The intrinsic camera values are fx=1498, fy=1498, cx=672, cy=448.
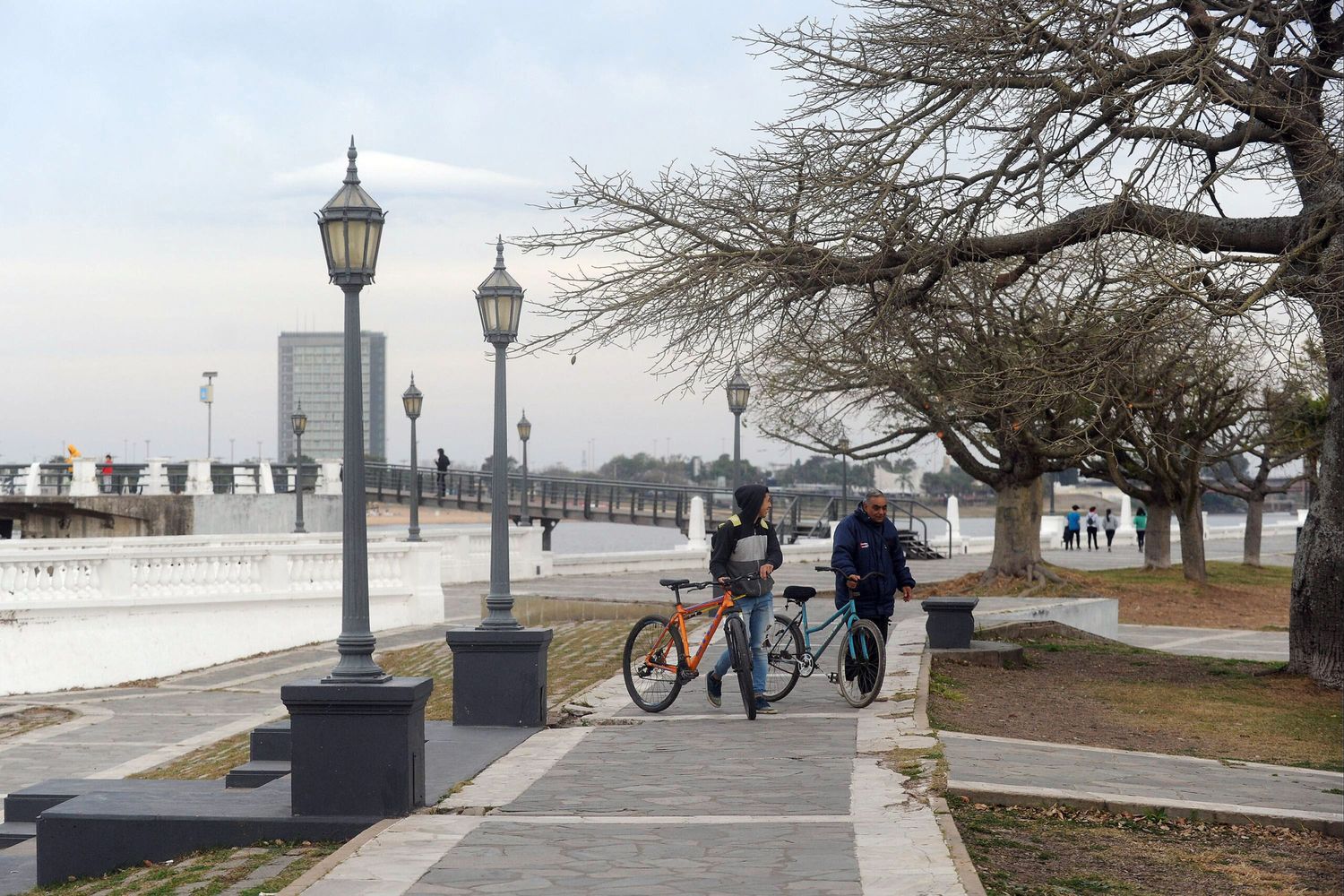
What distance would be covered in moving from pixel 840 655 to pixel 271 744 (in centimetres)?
453

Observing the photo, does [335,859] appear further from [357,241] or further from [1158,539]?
[1158,539]

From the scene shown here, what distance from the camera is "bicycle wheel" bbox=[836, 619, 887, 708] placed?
11797mm

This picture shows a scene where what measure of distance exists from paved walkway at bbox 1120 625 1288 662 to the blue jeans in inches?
429

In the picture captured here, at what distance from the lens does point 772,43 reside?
47.6ft

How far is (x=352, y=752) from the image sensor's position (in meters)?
7.66

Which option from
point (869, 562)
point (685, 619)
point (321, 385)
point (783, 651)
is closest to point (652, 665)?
point (685, 619)

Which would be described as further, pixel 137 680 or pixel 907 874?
pixel 137 680

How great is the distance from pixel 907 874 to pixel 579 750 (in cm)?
405

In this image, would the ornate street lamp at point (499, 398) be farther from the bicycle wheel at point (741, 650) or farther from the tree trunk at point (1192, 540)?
the tree trunk at point (1192, 540)

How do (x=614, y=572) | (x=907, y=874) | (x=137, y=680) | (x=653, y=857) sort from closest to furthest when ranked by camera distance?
(x=907, y=874) < (x=653, y=857) < (x=137, y=680) < (x=614, y=572)

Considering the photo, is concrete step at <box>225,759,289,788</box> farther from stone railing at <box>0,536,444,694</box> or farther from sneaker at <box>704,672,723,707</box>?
stone railing at <box>0,536,444,694</box>

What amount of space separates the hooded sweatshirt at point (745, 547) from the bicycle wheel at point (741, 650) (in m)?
0.28

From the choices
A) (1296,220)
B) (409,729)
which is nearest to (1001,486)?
(1296,220)

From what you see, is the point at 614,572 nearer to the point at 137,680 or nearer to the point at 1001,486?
the point at 1001,486
